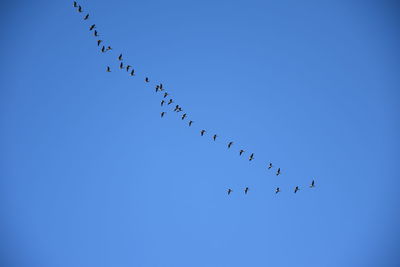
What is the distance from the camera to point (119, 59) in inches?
1171

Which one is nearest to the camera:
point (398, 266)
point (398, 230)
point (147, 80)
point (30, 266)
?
point (147, 80)

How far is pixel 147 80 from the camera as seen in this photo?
29656mm

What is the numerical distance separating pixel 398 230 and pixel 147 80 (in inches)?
1536

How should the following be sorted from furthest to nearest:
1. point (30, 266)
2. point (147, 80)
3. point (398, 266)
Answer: point (30, 266), point (398, 266), point (147, 80)

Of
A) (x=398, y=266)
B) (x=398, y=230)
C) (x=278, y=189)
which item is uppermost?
(x=398, y=230)

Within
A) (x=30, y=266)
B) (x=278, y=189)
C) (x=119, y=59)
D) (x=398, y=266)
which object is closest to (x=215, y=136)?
(x=278, y=189)

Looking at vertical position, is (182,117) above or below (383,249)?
below

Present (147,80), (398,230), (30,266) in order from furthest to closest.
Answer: (30,266)
(398,230)
(147,80)

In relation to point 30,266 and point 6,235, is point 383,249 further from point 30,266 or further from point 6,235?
point 6,235

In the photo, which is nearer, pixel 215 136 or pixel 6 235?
pixel 215 136

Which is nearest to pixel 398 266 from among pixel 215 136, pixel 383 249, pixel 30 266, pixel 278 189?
pixel 383 249

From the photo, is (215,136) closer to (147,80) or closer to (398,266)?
(147,80)

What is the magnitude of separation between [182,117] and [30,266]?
41.7 m

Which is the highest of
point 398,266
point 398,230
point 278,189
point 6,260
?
point 398,230
